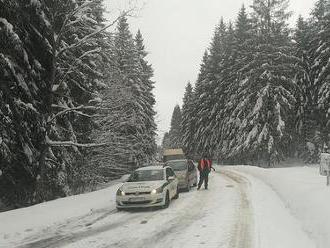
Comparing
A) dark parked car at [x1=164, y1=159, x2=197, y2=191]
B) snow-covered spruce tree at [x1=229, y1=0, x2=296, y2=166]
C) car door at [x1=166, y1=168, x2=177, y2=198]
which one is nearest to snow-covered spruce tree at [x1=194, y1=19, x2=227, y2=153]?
snow-covered spruce tree at [x1=229, y1=0, x2=296, y2=166]

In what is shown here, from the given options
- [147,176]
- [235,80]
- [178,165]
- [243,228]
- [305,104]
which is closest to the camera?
[243,228]

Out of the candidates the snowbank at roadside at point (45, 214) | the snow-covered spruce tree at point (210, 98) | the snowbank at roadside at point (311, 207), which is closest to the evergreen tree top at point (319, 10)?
the snow-covered spruce tree at point (210, 98)

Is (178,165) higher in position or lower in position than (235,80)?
lower

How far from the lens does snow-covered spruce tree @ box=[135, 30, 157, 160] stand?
154ft

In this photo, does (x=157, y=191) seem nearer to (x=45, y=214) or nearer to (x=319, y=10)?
(x=45, y=214)

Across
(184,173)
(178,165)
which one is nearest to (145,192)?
(184,173)

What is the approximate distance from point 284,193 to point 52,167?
33.2 ft

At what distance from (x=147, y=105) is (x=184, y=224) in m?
39.9

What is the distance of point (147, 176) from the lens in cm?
1780

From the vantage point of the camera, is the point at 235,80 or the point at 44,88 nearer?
the point at 44,88

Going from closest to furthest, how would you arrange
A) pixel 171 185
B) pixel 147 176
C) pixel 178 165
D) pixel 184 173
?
pixel 147 176 < pixel 171 185 < pixel 184 173 < pixel 178 165

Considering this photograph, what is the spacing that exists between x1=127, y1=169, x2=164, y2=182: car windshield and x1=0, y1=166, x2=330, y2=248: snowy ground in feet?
3.74

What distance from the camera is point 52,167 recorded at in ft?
69.9

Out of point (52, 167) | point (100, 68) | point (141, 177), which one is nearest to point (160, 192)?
point (141, 177)
